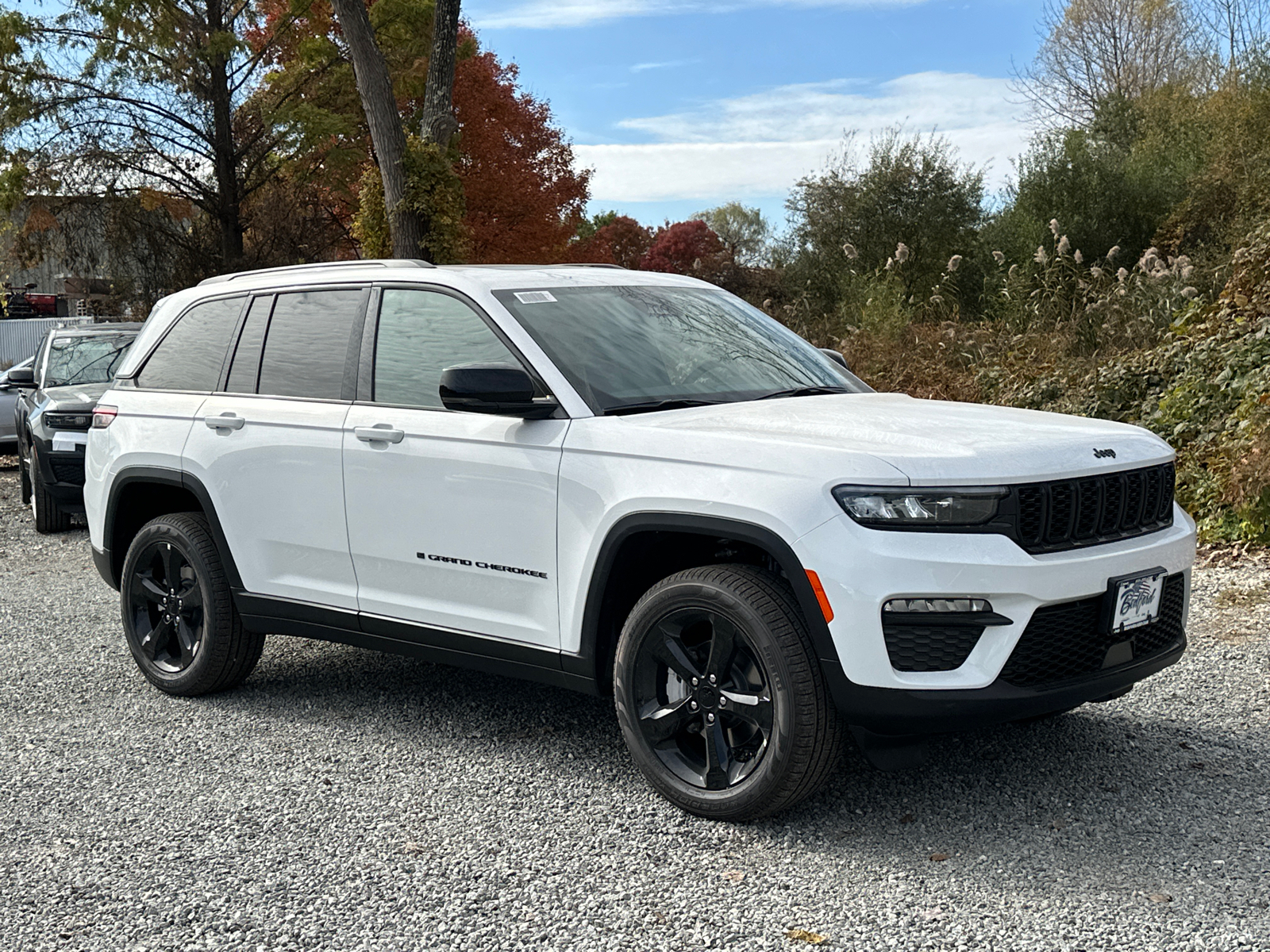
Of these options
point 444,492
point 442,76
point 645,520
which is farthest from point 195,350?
point 442,76

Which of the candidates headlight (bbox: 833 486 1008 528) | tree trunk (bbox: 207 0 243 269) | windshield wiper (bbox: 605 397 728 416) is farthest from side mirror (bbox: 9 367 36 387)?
tree trunk (bbox: 207 0 243 269)

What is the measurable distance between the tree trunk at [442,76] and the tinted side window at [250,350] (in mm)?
12292

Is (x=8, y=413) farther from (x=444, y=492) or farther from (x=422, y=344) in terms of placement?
(x=444, y=492)

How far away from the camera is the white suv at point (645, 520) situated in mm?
3775

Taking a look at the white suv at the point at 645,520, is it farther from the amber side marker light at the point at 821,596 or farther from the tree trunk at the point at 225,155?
the tree trunk at the point at 225,155

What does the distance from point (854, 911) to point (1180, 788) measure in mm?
1583

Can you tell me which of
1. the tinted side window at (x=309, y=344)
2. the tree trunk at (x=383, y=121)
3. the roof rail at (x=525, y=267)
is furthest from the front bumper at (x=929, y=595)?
the tree trunk at (x=383, y=121)

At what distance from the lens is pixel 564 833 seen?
423cm

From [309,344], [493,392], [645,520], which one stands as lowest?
[645,520]

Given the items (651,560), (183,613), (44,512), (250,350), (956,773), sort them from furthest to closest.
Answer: (44,512), (183,613), (250,350), (956,773), (651,560)

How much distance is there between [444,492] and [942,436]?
1.84 metres

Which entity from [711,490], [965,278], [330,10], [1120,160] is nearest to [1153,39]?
[1120,160]

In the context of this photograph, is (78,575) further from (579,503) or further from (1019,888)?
(1019,888)

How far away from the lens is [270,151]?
2825 cm
